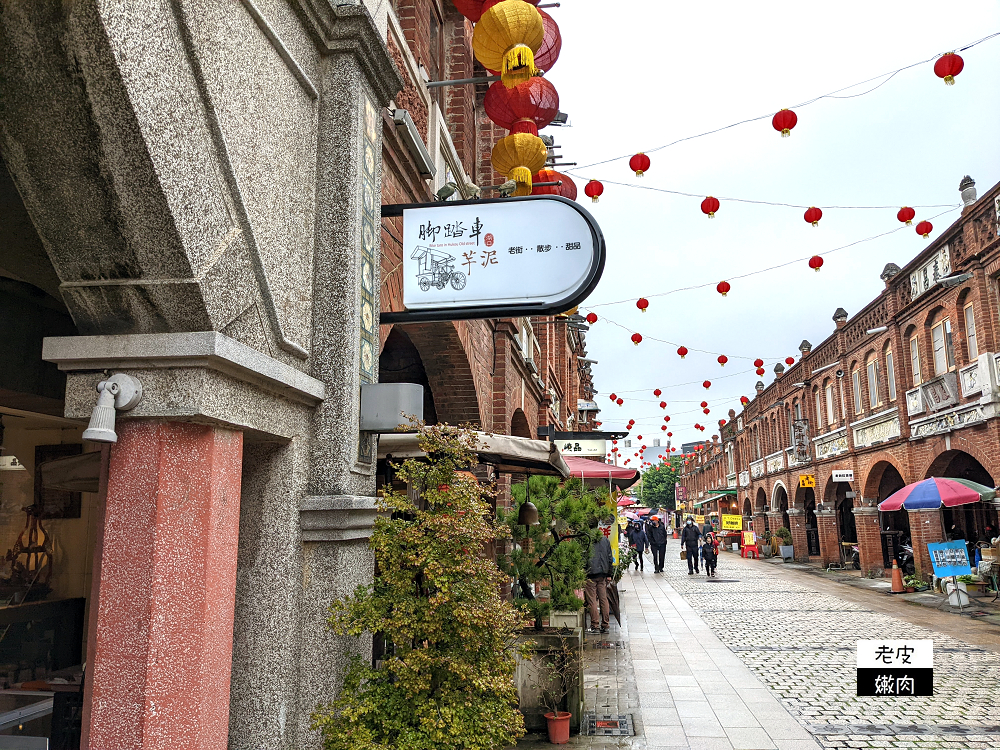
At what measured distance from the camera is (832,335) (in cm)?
2897

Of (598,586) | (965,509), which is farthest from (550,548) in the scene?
(965,509)

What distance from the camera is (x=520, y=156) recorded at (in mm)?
7824

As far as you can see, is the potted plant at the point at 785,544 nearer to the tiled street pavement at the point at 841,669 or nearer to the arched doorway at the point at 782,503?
the arched doorway at the point at 782,503

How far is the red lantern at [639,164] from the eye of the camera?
988 centimetres

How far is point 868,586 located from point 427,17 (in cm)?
2004

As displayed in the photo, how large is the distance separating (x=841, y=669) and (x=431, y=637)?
7675mm

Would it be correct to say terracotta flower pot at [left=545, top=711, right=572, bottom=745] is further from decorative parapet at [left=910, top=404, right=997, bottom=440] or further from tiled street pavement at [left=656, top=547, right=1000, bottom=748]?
decorative parapet at [left=910, top=404, right=997, bottom=440]

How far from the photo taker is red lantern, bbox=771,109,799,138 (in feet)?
29.9

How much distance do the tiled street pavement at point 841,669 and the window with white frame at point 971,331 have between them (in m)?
6.54

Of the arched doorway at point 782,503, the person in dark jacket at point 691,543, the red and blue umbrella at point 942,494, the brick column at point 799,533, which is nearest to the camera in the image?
the red and blue umbrella at point 942,494

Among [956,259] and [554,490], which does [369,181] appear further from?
[956,259]

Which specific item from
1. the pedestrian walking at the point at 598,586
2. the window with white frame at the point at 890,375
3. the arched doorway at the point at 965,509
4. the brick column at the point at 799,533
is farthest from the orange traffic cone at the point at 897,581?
the brick column at the point at 799,533

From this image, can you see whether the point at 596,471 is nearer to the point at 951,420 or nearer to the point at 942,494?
the point at 942,494

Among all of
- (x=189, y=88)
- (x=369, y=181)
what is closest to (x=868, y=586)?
(x=369, y=181)
